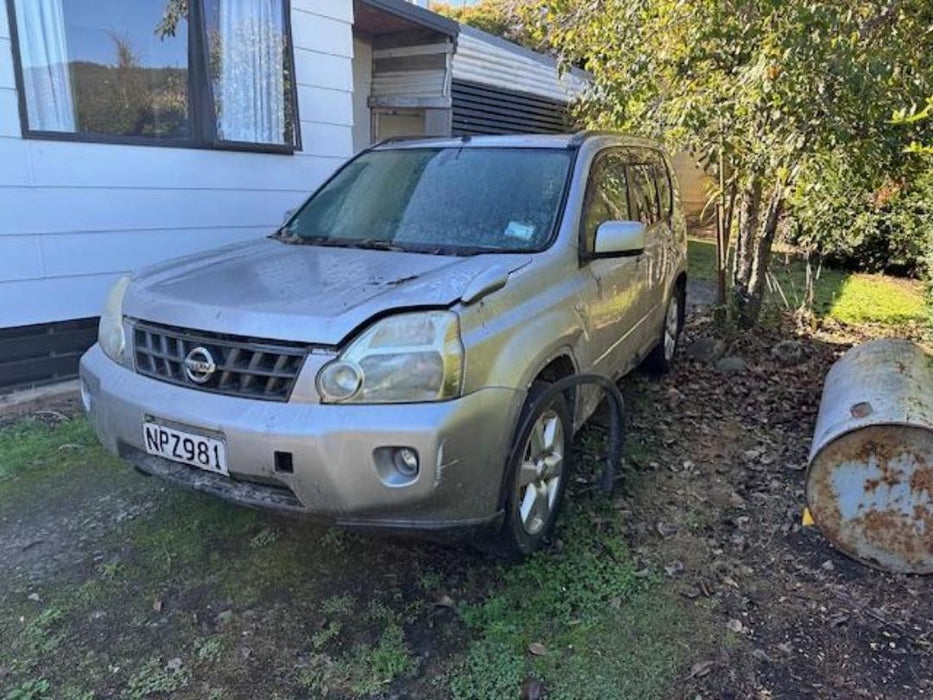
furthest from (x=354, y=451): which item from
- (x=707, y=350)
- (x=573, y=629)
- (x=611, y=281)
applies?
(x=707, y=350)

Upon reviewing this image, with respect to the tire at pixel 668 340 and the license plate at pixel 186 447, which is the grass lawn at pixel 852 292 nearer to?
the tire at pixel 668 340

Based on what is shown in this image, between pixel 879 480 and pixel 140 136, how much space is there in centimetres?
522

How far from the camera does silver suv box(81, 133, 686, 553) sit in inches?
94.0

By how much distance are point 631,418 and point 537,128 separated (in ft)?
26.2

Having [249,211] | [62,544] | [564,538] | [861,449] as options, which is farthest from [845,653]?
[249,211]

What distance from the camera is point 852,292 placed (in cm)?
945

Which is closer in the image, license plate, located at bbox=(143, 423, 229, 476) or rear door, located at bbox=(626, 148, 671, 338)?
license plate, located at bbox=(143, 423, 229, 476)

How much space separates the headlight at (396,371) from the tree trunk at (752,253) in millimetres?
4725

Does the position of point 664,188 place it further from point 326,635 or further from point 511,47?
point 511,47

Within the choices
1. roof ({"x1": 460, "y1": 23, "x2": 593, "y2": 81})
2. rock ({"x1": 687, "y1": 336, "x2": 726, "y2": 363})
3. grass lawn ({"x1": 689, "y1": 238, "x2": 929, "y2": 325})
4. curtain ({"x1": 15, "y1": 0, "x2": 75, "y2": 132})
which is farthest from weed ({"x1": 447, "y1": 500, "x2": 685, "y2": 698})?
roof ({"x1": 460, "y1": 23, "x2": 593, "y2": 81})

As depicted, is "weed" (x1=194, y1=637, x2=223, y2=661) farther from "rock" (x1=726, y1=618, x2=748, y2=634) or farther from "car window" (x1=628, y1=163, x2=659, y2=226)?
"car window" (x1=628, y1=163, x2=659, y2=226)

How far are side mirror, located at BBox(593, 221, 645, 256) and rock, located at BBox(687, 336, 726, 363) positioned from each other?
10.3ft

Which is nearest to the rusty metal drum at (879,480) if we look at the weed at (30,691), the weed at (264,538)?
the weed at (264,538)

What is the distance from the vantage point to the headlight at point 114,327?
9.62ft
